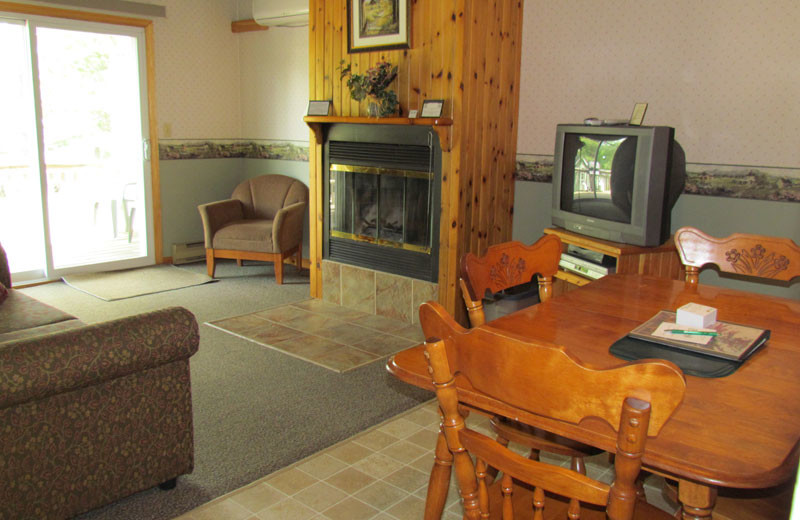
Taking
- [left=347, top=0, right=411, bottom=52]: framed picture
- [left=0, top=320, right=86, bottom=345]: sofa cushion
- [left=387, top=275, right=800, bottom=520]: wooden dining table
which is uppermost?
[left=347, top=0, right=411, bottom=52]: framed picture

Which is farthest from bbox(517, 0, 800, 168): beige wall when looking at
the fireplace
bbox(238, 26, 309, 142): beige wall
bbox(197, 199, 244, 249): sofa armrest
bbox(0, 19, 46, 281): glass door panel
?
bbox(0, 19, 46, 281): glass door panel

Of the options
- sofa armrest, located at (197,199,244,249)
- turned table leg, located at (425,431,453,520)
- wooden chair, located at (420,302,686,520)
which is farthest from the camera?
sofa armrest, located at (197,199,244,249)

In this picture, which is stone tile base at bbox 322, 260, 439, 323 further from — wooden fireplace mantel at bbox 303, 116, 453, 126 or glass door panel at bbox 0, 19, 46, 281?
glass door panel at bbox 0, 19, 46, 281

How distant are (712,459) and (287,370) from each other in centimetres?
281

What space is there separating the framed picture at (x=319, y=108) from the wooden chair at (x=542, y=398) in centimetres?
368

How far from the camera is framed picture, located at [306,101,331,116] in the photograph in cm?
480

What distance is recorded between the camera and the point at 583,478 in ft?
3.74

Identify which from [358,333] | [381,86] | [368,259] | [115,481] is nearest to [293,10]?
[381,86]

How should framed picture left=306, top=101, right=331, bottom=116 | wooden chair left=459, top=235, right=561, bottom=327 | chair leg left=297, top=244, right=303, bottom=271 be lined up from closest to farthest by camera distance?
wooden chair left=459, top=235, right=561, bottom=327
framed picture left=306, top=101, right=331, bottom=116
chair leg left=297, top=244, right=303, bottom=271

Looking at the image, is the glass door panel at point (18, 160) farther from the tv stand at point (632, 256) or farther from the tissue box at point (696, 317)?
the tissue box at point (696, 317)

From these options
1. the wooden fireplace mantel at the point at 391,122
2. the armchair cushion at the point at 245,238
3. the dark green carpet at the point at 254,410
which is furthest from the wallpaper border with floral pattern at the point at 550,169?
the dark green carpet at the point at 254,410

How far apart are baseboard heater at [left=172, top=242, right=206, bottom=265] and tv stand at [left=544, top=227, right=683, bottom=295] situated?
3.82m

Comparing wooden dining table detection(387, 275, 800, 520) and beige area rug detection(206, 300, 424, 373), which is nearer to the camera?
wooden dining table detection(387, 275, 800, 520)

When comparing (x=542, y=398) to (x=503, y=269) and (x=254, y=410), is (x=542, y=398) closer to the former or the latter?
(x=503, y=269)
